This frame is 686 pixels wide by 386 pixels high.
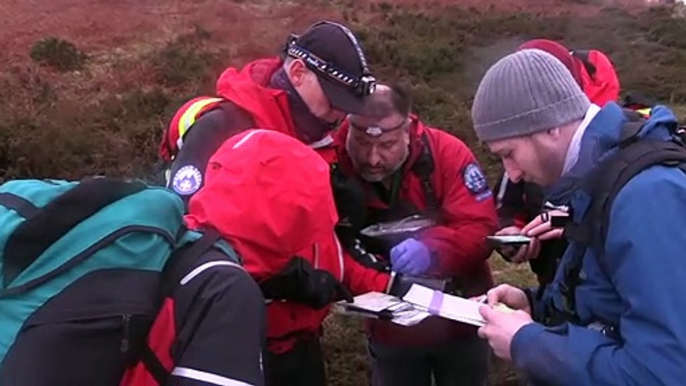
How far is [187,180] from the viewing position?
3.08 meters

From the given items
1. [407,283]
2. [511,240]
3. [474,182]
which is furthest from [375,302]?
[474,182]

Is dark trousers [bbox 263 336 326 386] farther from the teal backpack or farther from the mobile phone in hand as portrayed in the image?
the teal backpack

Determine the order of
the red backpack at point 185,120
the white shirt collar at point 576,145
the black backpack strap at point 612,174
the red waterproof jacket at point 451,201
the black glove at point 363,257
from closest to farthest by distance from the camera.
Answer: the black backpack strap at point 612,174 < the white shirt collar at point 576,145 < the red backpack at point 185,120 < the black glove at point 363,257 < the red waterproof jacket at point 451,201

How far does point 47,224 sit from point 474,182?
2132 mm

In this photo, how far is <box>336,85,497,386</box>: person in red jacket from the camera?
3689mm

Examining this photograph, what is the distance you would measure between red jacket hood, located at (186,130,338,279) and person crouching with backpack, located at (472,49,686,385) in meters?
0.47

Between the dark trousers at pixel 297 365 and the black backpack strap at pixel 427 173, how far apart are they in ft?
2.27

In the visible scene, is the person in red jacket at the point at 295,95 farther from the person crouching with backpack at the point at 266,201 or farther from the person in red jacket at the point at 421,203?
the person crouching with backpack at the point at 266,201

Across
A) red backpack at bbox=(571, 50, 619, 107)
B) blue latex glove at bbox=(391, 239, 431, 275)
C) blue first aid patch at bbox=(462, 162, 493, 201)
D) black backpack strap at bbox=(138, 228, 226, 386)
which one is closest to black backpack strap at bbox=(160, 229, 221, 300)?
black backpack strap at bbox=(138, 228, 226, 386)

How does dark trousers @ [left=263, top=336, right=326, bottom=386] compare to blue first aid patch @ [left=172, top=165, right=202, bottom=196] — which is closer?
blue first aid patch @ [left=172, top=165, right=202, bottom=196]

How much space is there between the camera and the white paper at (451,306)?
2.74m

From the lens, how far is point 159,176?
12.3 feet

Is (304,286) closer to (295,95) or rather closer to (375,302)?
(375,302)

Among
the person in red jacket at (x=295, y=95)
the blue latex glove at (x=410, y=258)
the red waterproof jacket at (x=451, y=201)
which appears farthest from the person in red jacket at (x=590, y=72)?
the blue latex glove at (x=410, y=258)
